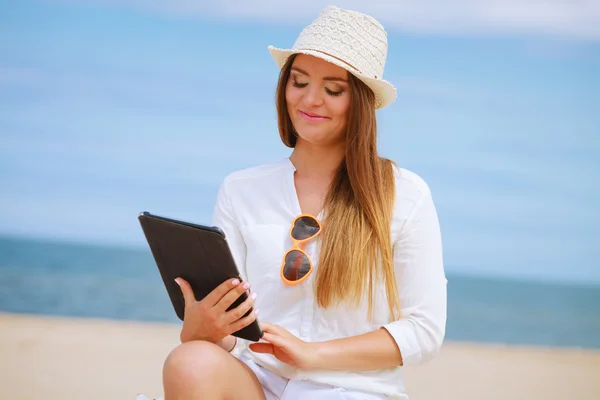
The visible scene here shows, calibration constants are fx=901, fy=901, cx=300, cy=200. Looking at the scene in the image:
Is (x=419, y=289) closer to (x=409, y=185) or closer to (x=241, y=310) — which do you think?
(x=409, y=185)

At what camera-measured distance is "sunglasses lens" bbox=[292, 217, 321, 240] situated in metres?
2.19

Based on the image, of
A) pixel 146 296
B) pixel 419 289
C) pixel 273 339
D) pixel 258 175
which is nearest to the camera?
pixel 273 339

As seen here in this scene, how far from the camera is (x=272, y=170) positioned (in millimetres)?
2344

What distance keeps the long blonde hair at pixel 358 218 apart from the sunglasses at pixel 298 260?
0.10ft

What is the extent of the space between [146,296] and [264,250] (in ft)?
30.5

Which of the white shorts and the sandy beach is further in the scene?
the sandy beach

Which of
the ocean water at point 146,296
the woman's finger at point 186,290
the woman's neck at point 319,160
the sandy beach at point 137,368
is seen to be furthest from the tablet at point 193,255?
the ocean water at point 146,296

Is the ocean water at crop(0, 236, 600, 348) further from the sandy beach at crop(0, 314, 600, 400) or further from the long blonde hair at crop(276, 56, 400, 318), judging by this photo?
the long blonde hair at crop(276, 56, 400, 318)

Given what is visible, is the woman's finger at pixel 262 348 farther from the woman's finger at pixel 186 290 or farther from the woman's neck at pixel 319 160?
the woman's neck at pixel 319 160

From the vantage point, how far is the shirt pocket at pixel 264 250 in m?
2.20

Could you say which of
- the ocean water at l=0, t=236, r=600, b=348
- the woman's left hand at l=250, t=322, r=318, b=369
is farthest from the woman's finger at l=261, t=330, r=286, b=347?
the ocean water at l=0, t=236, r=600, b=348

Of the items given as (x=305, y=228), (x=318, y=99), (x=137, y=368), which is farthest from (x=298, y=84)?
(x=137, y=368)

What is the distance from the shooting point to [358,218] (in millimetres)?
2188

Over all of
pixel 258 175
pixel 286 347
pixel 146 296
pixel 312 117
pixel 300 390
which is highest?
pixel 312 117
